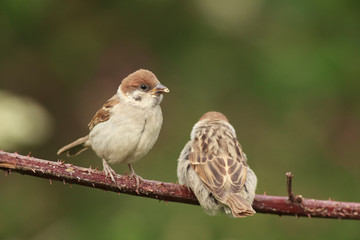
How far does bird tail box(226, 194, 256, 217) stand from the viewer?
3.10m

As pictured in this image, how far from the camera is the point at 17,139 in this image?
3.38 metres

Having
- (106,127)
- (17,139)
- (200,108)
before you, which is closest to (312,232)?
(200,108)

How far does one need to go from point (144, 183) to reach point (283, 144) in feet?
10.5

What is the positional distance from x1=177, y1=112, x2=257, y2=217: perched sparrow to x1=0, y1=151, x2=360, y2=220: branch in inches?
3.6

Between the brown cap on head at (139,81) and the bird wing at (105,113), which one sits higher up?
the brown cap on head at (139,81)

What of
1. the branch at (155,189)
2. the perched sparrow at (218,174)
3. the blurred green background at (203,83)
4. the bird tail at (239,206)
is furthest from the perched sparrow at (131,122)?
the blurred green background at (203,83)

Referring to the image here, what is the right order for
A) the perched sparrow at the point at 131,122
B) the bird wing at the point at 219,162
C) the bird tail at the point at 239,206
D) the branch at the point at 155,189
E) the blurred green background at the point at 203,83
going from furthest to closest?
the blurred green background at the point at 203,83 < the perched sparrow at the point at 131,122 < the bird wing at the point at 219,162 < the bird tail at the point at 239,206 < the branch at the point at 155,189

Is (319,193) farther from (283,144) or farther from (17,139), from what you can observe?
(17,139)

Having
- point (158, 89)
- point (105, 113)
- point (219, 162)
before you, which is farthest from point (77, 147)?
point (219, 162)

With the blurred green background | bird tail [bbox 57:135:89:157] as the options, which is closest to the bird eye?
bird tail [bbox 57:135:89:157]

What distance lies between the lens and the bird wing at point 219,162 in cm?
341

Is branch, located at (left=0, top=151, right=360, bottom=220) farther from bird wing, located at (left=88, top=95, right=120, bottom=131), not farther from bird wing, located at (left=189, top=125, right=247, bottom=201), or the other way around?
bird wing, located at (left=88, top=95, right=120, bottom=131)

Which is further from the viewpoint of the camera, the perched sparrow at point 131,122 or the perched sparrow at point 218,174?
the perched sparrow at point 131,122

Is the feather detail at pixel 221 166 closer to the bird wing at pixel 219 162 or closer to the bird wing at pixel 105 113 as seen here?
the bird wing at pixel 219 162
